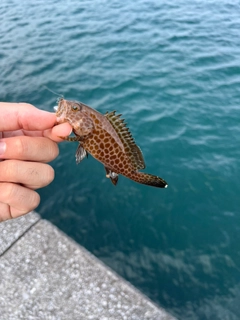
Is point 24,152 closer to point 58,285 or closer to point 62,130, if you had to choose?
point 62,130

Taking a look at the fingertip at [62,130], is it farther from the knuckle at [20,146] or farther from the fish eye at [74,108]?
the knuckle at [20,146]

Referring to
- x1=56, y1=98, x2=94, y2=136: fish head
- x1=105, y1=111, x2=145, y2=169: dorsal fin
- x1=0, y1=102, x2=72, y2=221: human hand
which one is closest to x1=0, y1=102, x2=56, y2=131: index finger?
x1=0, y1=102, x2=72, y2=221: human hand

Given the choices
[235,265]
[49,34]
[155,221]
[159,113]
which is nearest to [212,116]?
[159,113]

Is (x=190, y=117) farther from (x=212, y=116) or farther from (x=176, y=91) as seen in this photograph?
(x=176, y=91)

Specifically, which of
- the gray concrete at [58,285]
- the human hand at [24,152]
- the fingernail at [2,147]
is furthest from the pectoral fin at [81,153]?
the gray concrete at [58,285]

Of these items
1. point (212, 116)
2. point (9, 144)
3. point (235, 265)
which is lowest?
point (235, 265)

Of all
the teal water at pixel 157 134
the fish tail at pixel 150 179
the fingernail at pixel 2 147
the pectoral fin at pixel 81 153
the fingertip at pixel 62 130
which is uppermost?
the fingertip at pixel 62 130
